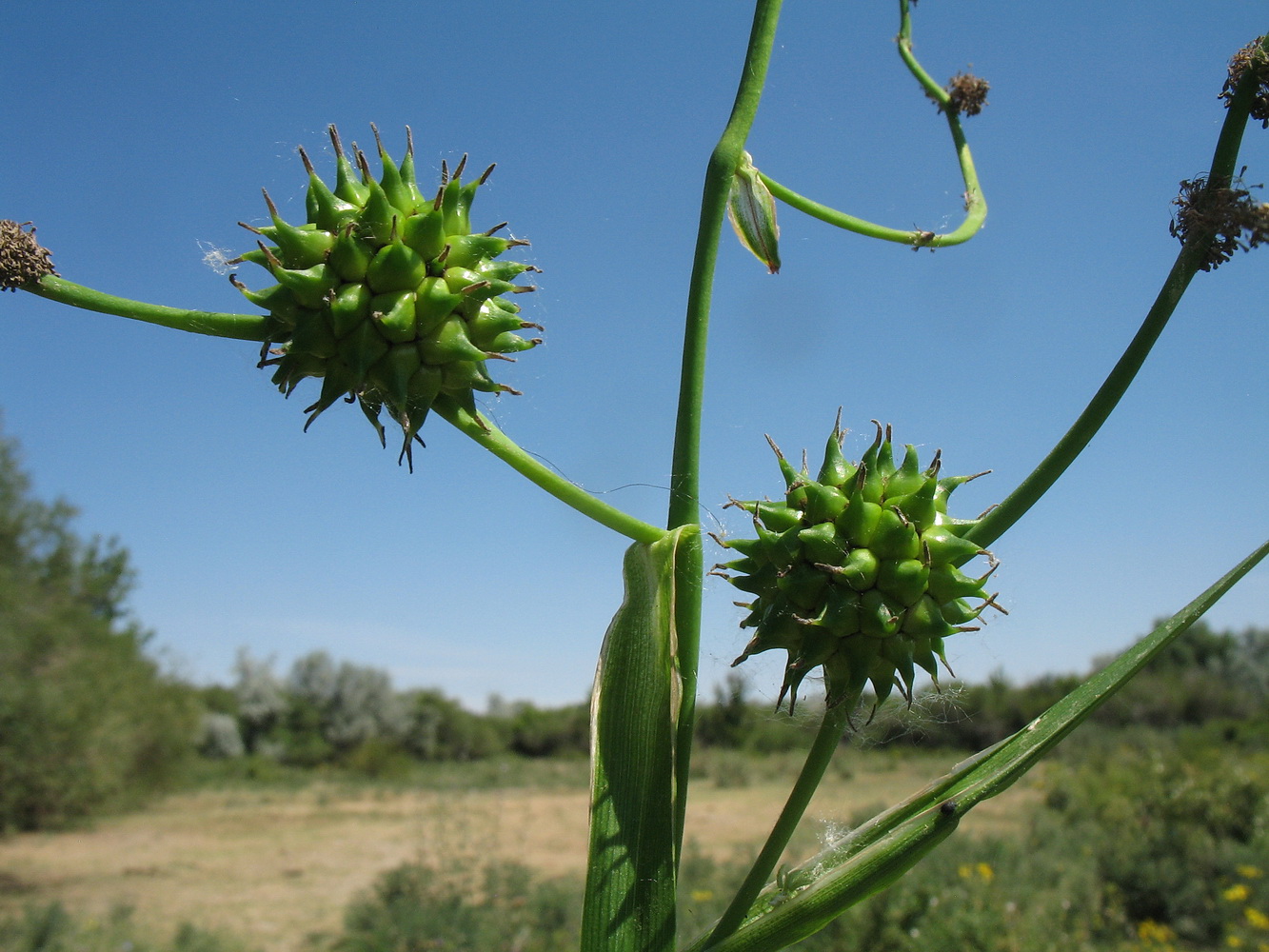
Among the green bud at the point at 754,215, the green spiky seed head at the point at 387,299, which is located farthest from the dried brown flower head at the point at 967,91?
the green spiky seed head at the point at 387,299

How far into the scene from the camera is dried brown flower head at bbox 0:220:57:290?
106cm

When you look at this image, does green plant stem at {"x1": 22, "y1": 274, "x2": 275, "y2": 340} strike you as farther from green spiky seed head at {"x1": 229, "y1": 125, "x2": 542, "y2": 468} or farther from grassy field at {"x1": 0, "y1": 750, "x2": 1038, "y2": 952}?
grassy field at {"x1": 0, "y1": 750, "x2": 1038, "y2": 952}

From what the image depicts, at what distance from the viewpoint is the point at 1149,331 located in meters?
0.91

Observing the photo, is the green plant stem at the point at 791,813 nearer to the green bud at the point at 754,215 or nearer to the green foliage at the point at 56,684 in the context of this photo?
the green bud at the point at 754,215

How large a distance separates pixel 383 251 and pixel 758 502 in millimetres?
599

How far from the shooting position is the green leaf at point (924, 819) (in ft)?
3.34

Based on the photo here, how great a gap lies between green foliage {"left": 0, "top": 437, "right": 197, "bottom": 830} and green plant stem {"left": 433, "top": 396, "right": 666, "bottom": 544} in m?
23.9

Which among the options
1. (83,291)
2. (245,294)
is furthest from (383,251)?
(83,291)

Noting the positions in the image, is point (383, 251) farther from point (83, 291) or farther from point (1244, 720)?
point (1244, 720)

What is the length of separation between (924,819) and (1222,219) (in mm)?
752

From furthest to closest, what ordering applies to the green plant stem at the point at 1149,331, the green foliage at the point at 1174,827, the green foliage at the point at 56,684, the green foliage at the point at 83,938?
the green foliage at the point at 56,684, the green foliage at the point at 1174,827, the green foliage at the point at 83,938, the green plant stem at the point at 1149,331

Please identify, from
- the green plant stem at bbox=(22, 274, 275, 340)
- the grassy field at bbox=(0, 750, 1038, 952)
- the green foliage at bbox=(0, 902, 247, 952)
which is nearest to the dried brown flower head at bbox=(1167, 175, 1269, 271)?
the green plant stem at bbox=(22, 274, 275, 340)

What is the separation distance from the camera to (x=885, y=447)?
3.98 feet

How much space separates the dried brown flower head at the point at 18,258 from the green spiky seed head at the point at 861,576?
37.0 inches
